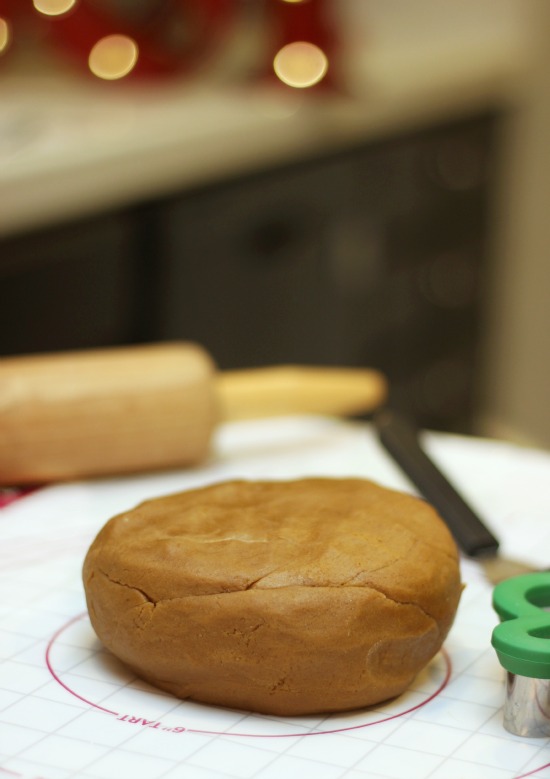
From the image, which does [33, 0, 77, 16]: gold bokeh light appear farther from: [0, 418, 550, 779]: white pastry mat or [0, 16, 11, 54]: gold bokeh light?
[0, 418, 550, 779]: white pastry mat

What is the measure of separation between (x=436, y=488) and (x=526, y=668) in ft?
1.09

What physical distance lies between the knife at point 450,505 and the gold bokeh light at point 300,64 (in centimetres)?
139

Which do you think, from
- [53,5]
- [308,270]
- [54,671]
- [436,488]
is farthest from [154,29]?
[54,671]

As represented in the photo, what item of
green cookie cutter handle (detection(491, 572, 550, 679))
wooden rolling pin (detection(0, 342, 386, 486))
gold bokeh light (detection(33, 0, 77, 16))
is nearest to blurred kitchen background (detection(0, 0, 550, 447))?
gold bokeh light (detection(33, 0, 77, 16))

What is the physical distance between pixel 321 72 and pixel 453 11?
118 centimetres

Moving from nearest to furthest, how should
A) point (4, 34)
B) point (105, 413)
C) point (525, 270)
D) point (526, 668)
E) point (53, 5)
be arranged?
1. point (526, 668)
2. point (105, 413)
3. point (53, 5)
4. point (4, 34)
5. point (525, 270)

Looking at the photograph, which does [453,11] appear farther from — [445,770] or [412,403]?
[445,770]

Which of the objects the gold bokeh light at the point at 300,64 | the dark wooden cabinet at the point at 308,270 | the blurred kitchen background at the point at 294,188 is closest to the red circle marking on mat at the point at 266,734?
the blurred kitchen background at the point at 294,188

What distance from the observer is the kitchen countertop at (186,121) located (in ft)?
6.00

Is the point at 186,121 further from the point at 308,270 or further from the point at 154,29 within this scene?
the point at 308,270

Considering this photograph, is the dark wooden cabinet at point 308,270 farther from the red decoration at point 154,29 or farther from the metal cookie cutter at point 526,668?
the metal cookie cutter at point 526,668

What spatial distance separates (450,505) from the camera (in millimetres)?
896

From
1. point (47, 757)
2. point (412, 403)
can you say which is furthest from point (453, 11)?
point (47, 757)

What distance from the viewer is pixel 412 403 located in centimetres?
268
